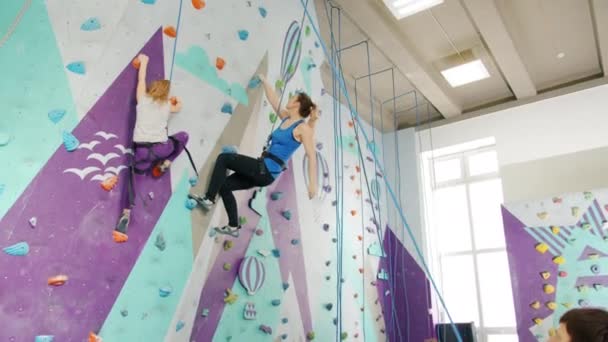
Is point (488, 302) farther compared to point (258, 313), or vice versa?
point (488, 302)

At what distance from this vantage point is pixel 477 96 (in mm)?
5832

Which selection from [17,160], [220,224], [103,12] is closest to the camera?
[17,160]

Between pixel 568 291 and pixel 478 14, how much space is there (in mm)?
2653

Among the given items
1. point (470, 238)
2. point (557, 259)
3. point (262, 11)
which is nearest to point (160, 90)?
point (262, 11)

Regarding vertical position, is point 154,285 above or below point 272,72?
below

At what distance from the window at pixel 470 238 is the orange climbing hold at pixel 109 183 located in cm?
439

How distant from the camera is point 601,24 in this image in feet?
14.2

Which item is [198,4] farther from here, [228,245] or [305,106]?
[228,245]

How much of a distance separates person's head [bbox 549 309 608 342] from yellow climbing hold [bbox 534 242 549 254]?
3.39m

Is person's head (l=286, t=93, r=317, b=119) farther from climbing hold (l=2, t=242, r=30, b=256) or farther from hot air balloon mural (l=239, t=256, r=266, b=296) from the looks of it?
climbing hold (l=2, t=242, r=30, b=256)

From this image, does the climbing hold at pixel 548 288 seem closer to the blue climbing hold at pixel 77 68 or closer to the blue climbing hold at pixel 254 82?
the blue climbing hold at pixel 254 82

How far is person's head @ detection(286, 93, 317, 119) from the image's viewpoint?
9.15ft

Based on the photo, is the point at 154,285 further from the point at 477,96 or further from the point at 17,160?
the point at 477,96

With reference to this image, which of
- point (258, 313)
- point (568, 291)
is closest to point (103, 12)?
point (258, 313)
